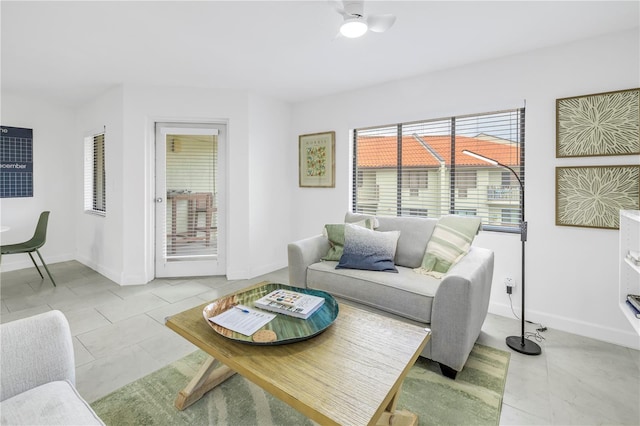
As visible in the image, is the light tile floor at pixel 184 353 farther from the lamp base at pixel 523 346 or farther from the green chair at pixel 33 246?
the green chair at pixel 33 246

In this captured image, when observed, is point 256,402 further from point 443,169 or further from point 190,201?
point 190,201

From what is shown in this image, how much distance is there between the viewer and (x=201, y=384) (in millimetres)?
1683

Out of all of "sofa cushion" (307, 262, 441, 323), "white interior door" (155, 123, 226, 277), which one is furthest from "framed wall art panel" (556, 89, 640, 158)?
"white interior door" (155, 123, 226, 277)

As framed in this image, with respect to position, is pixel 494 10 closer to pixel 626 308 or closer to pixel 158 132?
pixel 626 308

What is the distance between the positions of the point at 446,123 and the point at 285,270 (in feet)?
9.04

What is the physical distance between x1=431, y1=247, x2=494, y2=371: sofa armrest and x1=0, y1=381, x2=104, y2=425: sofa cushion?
5.59 feet

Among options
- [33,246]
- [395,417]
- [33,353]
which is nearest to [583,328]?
[395,417]

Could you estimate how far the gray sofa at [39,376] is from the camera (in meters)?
0.95

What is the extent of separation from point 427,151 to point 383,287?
71.3 inches

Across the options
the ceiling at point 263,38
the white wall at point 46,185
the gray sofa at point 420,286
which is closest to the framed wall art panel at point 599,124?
the ceiling at point 263,38

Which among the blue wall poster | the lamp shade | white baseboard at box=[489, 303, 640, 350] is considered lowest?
white baseboard at box=[489, 303, 640, 350]

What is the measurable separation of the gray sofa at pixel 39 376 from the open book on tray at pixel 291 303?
2.72ft

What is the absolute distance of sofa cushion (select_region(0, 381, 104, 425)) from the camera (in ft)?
3.05

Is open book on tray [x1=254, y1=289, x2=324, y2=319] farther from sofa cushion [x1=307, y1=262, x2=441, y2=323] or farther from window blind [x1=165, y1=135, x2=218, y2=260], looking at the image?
window blind [x1=165, y1=135, x2=218, y2=260]
